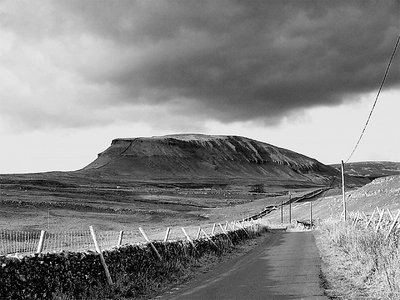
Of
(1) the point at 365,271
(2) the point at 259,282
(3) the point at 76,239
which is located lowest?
(3) the point at 76,239

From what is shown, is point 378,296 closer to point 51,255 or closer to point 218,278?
point 218,278

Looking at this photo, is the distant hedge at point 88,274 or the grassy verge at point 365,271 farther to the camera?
the grassy verge at point 365,271

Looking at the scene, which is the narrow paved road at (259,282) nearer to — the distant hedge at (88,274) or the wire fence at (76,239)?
the distant hedge at (88,274)

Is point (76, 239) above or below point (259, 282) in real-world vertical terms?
below

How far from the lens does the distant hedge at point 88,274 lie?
1258 centimetres

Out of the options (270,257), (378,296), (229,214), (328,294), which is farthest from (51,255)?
(229,214)

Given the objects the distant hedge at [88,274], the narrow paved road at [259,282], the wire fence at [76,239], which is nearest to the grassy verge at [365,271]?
the narrow paved road at [259,282]

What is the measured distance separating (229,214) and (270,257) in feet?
282

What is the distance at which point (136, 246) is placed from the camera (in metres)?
19.1

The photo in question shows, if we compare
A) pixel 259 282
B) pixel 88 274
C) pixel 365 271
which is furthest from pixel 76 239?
pixel 365 271

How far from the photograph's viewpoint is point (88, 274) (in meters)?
15.2

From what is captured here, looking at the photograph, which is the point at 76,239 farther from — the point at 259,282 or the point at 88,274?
the point at 88,274

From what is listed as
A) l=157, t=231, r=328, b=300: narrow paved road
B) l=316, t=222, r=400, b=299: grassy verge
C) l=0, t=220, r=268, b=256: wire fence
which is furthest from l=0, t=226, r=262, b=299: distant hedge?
l=0, t=220, r=268, b=256: wire fence

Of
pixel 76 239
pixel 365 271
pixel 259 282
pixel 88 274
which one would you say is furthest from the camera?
pixel 76 239
